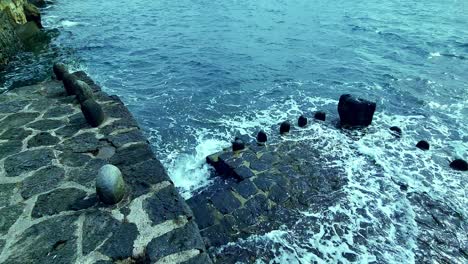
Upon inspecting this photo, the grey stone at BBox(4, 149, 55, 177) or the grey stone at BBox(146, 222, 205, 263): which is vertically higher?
the grey stone at BBox(4, 149, 55, 177)

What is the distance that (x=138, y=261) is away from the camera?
4.16m

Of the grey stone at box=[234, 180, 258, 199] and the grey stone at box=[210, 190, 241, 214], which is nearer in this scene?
the grey stone at box=[210, 190, 241, 214]

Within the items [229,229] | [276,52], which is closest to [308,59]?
[276,52]

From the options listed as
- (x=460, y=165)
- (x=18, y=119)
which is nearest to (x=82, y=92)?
(x=18, y=119)

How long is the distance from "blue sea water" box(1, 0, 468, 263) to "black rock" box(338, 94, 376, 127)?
63 centimetres

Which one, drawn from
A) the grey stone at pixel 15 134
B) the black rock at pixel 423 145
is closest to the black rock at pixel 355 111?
the black rock at pixel 423 145

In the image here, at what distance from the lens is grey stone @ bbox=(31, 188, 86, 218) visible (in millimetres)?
4680

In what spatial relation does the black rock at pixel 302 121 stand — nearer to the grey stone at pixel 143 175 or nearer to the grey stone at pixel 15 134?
the grey stone at pixel 143 175

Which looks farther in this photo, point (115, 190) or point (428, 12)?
point (428, 12)

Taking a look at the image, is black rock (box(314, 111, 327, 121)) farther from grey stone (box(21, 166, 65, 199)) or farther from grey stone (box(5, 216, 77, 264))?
grey stone (box(5, 216, 77, 264))

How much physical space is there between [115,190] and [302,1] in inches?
1305

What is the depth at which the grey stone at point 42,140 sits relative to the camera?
6.09 meters

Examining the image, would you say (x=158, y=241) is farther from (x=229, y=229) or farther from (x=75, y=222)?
(x=229, y=229)

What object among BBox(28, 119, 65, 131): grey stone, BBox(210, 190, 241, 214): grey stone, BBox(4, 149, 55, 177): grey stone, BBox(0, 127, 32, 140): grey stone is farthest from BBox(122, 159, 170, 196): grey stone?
BBox(210, 190, 241, 214): grey stone
